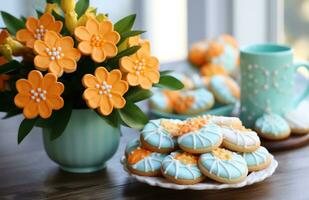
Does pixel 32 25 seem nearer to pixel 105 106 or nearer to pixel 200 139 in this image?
pixel 105 106

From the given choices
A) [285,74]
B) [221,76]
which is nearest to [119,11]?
[221,76]

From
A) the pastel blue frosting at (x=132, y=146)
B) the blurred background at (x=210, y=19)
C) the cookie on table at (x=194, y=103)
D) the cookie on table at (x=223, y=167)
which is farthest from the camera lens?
the blurred background at (x=210, y=19)

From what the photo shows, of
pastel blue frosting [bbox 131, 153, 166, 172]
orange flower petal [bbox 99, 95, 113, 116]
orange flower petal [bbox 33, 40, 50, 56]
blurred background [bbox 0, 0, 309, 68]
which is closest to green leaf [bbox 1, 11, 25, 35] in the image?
orange flower petal [bbox 33, 40, 50, 56]

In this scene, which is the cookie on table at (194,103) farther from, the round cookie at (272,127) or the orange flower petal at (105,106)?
the orange flower petal at (105,106)

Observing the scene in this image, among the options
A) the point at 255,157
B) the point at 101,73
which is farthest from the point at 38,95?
the point at 255,157

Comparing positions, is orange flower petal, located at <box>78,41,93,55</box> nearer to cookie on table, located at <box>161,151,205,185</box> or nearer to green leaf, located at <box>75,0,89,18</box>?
green leaf, located at <box>75,0,89,18</box>

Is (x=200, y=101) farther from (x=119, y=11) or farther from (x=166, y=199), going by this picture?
(x=119, y=11)

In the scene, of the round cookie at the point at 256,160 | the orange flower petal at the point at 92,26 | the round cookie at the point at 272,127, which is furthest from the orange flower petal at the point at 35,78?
the round cookie at the point at 272,127
